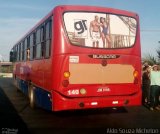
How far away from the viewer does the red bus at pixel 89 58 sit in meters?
10.5

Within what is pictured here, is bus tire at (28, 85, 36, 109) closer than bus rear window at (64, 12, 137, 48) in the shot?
No

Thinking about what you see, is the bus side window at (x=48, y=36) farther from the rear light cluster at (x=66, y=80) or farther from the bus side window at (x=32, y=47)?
the bus side window at (x=32, y=47)

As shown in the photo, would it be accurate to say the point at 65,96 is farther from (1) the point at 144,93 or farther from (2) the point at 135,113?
(1) the point at 144,93

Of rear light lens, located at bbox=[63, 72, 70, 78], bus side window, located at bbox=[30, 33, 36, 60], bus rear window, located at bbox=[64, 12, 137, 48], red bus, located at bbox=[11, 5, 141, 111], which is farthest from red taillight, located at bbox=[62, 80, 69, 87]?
bus side window, located at bbox=[30, 33, 36, 60]

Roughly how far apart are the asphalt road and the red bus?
23.1 inches

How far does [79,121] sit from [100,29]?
290 cm

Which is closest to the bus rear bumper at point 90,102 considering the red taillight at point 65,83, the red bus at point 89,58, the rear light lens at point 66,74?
the red bus at point 89,58

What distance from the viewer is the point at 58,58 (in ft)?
34.4

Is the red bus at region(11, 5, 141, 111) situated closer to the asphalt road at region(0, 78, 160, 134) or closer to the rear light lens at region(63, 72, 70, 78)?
the rear light lens at region(63, 72, 70, 78)

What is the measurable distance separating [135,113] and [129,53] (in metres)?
3.04

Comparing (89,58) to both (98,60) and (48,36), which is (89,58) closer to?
(98,60)

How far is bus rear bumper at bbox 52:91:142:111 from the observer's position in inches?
410

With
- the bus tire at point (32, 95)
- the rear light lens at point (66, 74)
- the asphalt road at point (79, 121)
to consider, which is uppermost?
the rear light lens at point (66, 74)

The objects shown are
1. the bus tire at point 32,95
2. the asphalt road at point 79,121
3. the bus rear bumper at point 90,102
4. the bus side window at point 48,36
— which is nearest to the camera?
the asphalt road at point 79,121
